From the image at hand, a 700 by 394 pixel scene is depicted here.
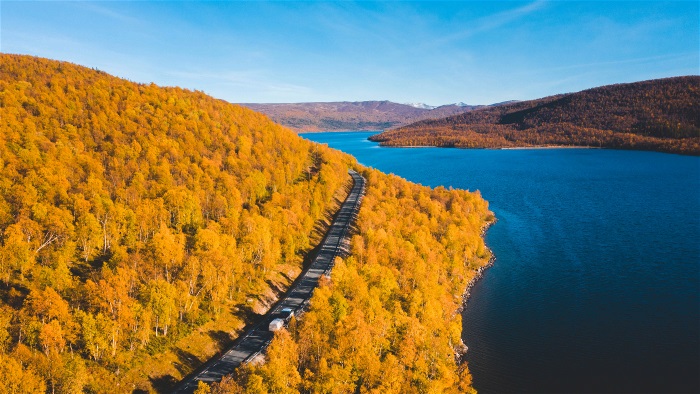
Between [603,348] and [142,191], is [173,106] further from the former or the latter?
[603,348]

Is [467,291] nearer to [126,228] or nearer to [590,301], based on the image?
[590,301]

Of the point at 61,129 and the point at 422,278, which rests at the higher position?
the point at 61,129

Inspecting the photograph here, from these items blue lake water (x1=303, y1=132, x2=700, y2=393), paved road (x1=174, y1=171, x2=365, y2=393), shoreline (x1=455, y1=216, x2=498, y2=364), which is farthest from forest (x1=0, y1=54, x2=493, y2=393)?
blue lake water (x1=303, y1=132, x2=700, y2=393)

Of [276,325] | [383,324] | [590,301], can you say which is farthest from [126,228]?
[590,301]

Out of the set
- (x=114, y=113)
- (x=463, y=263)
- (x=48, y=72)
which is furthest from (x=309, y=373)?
(x=48, y=72)

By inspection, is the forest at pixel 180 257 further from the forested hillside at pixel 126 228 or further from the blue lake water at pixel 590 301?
the blue lake water at pixel 590 301
